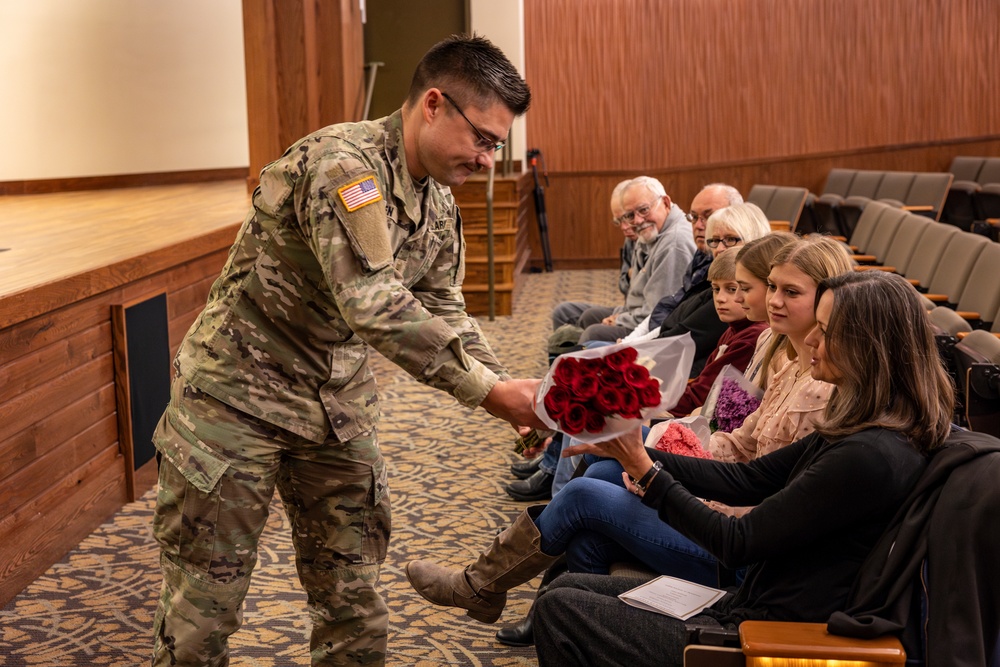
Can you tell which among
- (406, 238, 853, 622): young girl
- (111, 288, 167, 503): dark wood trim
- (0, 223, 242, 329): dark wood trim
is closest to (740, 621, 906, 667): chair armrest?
(406, 238, 853, 622): young girl

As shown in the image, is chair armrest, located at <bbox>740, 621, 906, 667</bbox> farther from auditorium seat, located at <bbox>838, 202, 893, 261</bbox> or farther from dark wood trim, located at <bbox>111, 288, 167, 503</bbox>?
auditorium seat, located at <bbox>838, 202, 893, 261</bbox>

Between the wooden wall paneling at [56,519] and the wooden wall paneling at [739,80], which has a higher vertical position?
the wooden wall paneling at [739,80]

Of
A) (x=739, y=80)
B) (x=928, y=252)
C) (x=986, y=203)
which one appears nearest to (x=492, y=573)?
(x=928, y=252)

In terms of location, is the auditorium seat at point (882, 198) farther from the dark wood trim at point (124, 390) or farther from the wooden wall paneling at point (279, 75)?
the dark wood trim at point (124, 390)

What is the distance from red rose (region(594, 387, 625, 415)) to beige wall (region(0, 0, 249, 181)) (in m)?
7.21

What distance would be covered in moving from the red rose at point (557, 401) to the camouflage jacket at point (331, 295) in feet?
0.32

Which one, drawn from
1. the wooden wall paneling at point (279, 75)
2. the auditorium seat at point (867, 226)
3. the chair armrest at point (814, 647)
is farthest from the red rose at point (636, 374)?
the auditorium seat at point (867, 226)

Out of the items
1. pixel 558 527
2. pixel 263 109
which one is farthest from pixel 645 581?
A: pixel 263 109

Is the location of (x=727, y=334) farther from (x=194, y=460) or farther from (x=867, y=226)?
(x=867, y=226)

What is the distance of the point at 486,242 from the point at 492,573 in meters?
5.86

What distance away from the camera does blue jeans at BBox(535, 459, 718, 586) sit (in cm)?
231

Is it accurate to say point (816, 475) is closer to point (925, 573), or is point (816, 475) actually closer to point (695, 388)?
point (925, 573)

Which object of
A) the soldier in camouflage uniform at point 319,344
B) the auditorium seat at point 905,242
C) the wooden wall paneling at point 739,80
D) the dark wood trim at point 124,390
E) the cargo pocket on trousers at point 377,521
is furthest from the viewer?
the wooden wall paneling at point 739,80

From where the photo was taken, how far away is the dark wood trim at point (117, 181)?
25.9 feet
